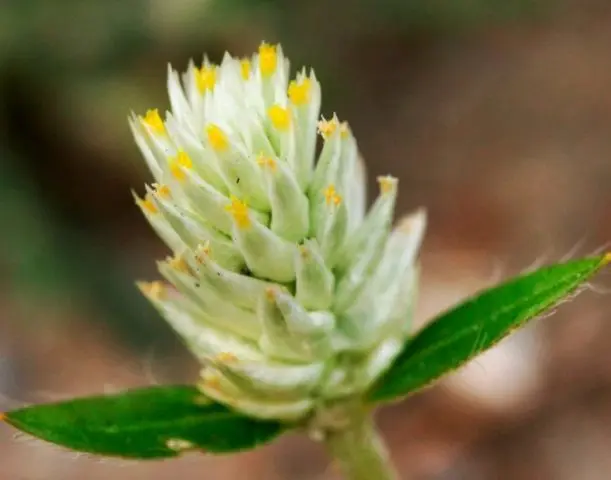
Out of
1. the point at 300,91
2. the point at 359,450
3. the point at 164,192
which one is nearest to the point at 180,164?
the point at 164,192

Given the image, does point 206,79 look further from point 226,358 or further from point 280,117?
point 226,358

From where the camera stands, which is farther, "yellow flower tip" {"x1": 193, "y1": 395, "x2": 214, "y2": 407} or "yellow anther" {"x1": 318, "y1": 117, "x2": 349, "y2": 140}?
"yellow flower tip" {"x1": 193, "y1": 395, "x2": 214, "y2": 407}

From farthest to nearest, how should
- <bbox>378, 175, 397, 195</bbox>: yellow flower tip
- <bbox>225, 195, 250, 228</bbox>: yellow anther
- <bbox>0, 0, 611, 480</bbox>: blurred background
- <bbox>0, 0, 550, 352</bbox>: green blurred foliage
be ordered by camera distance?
<bbox>0, 0, 550, 352</bbox>: green blurred foliage
<bbox>0, 0, 611, 480</bbox>: blurred background
<bbox>378, 175, 397, 195</bbox>: yellow flower tip
<bbox>225, 195, 250, 228</bbox>: yellow anther

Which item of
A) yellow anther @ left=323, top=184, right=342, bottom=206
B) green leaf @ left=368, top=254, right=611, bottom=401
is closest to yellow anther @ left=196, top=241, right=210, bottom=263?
yellow anther @ left=323, top=184, right=342, bottom=206

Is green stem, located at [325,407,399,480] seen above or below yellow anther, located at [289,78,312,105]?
below

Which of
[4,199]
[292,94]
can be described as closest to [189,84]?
[292,94]

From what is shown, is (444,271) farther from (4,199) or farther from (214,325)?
(214,325)

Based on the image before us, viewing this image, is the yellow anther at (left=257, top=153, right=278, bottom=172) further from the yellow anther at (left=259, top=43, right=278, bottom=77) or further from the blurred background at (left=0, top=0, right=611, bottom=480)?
the blurred background at (left=0, top=0, right=611, bottom=480)

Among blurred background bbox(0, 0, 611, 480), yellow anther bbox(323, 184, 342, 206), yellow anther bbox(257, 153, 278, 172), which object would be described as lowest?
yellow anther bbox(323, 184, 342, 206)
